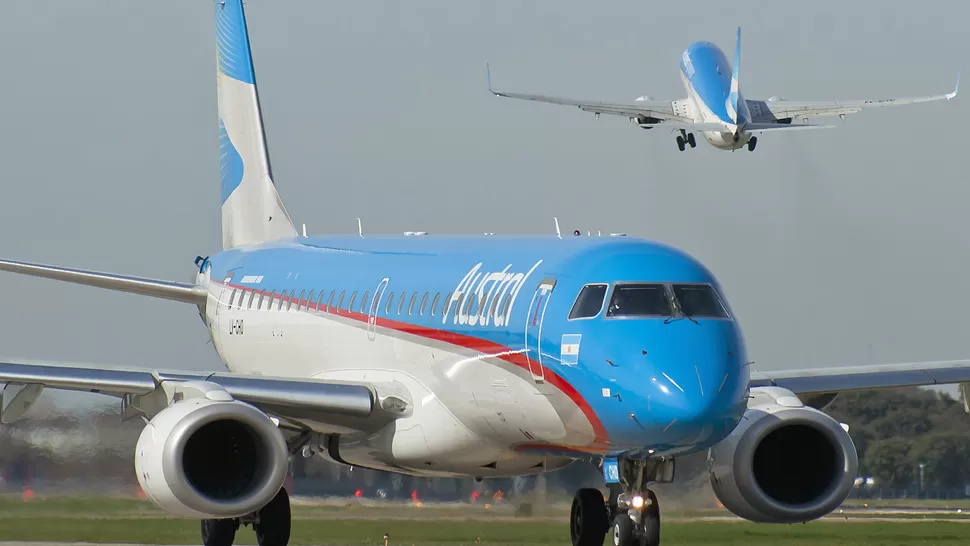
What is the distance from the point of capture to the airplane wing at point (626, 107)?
4826 cm

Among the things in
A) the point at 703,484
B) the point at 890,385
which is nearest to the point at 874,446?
the point at 703,484

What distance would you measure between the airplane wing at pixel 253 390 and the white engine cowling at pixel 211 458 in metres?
0.88

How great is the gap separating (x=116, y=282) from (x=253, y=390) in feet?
24.5

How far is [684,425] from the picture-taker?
54.8ft

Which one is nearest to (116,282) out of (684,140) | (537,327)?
(537,327)

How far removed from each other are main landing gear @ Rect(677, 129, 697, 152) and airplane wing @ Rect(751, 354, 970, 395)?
3054 cm

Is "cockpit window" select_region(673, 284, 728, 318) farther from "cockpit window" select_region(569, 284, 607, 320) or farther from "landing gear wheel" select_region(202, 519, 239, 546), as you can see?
"landing gear wheel" select_region(202, 519, 239, 546)

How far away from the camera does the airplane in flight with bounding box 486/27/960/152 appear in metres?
50.2

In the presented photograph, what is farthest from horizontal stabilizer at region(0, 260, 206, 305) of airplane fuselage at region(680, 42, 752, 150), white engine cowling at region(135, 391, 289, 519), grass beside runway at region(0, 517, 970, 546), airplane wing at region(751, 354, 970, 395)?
airplane fuselage at region(680, 42, 752, 150)

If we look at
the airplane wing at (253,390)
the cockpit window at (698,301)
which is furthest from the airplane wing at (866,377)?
the airplane wing at (253,390)

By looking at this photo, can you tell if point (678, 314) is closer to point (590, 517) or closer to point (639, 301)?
point (639, 301)

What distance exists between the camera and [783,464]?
20.8 metres

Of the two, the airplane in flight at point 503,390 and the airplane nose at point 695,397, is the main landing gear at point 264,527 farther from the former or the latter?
the airplane nose at point 695,397

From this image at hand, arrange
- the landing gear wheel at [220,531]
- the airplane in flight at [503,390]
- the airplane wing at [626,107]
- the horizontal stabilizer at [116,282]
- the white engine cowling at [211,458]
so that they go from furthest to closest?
the airplane wing at [626,107], the horizontal stabilizer at [116,282], the landing gear wheel at [220,531], the white engine cowling at [211,458], the airplane in flight at [503,390]
